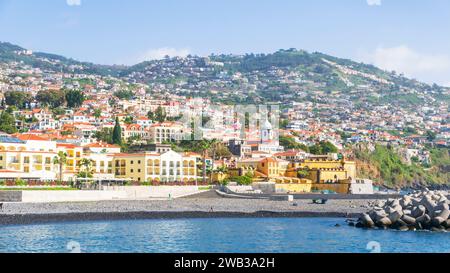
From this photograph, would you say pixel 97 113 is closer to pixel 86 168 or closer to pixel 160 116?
pixel 160 116

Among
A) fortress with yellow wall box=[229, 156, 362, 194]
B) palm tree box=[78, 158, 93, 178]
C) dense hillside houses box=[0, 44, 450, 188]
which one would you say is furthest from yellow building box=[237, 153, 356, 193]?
palm tree box=[78, 158, 93, 178]

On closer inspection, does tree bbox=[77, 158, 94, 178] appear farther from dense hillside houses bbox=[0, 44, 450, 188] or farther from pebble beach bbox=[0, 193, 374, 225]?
pebble beach bbox=[0, 193, 374, 225]

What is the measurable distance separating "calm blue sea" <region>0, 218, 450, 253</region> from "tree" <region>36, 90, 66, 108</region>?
70.5m

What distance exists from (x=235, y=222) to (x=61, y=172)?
1873cm

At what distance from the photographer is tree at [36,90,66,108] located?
93.8 metres

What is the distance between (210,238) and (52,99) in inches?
3047

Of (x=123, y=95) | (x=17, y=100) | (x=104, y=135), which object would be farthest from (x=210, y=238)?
(x=123, y=95)

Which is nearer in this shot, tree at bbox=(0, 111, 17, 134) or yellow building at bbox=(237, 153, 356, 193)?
yellow building at bbox=(237, 153, 356, 193)

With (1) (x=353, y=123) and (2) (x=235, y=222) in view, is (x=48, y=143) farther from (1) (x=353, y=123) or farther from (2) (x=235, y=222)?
(1) (x=353, y=123)

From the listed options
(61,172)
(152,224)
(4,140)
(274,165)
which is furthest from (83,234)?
(274,165)

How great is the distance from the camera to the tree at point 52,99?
9381cm

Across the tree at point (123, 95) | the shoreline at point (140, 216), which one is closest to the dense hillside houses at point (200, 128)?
the tree at point (123, 95)

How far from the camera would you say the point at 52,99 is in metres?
93.9
